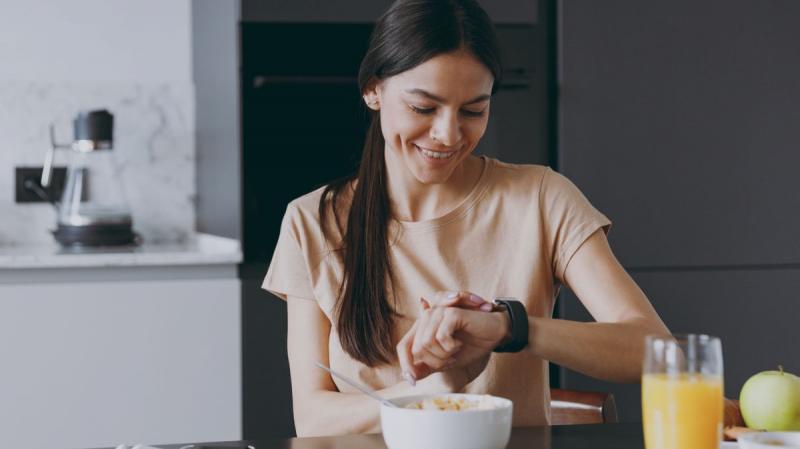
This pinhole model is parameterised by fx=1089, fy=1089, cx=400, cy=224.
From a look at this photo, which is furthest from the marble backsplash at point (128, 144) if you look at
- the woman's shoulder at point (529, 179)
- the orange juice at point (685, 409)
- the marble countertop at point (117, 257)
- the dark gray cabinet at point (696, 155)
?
the orange juice at point (685, 409)

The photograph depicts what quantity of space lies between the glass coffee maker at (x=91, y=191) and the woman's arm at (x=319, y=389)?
125 cm

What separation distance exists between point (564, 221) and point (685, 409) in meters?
0.65

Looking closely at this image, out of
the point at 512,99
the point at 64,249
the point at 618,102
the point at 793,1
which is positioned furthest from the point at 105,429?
the point at 793,1

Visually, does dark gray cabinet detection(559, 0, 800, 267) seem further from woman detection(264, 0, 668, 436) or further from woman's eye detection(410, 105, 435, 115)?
woman's eye detection(410, 105, 435, 115)

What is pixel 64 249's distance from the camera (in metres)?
2.68

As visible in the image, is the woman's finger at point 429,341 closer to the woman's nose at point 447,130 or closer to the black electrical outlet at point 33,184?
the woman's nose at point 447,130

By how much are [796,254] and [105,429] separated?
5.68 feet

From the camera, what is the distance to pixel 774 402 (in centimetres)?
128

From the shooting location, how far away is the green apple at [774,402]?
1.28 meters

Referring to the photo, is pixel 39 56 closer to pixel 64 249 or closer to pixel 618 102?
pixel 64 249

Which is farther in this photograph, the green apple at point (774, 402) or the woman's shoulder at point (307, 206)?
the woman's shoulder at point (307, 206)

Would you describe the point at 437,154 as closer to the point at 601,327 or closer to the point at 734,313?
the point at 601,327

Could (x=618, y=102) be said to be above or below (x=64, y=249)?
above

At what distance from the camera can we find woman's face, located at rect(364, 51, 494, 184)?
1523mm
